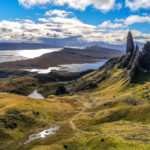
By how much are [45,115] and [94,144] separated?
210 ft

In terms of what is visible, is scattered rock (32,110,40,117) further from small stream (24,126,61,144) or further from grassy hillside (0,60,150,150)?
small stream (24,126,61,144)

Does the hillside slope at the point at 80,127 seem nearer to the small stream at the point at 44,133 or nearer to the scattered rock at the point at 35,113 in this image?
the scattered rock at the point at 35,113

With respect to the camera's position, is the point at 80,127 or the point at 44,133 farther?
the point at 80,127

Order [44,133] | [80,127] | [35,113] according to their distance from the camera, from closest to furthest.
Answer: [44,133] → [80,127] → [35,113]

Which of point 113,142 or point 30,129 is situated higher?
point 113,142

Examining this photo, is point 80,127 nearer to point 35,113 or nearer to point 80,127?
point 80,127

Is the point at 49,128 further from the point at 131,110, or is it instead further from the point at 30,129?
the point at 131,110

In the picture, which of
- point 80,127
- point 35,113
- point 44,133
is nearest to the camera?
point 44,133

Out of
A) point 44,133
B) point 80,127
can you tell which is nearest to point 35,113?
point 44,133

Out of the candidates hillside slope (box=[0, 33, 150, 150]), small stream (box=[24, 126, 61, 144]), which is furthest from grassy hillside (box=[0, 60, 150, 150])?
small stream (box=[24, 126, 61, 144])

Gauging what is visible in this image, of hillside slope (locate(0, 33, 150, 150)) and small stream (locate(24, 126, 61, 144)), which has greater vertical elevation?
hillside slope (locate(0, 33, 150, 150))

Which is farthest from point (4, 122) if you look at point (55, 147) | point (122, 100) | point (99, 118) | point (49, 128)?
point (122, 100)

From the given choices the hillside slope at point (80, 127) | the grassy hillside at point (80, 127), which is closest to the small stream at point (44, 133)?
the hillside slope at point (80, 127)

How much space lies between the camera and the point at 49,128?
118 m
